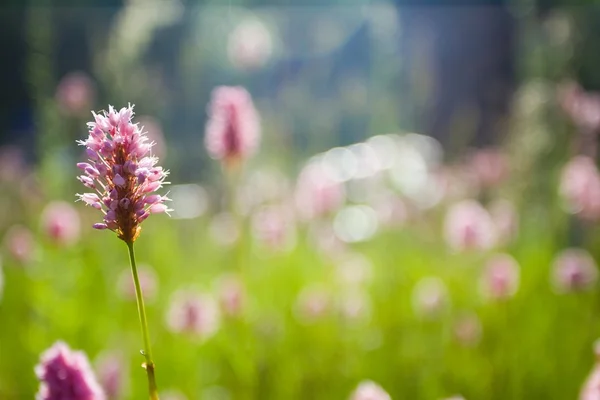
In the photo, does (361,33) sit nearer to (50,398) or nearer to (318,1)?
(318,1)

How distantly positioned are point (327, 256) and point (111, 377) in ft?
5.32

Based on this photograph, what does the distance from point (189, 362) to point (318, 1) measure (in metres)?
4.92

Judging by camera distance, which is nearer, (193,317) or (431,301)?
(193,317)

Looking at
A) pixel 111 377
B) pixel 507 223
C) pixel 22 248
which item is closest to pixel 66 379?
pixel 111 377

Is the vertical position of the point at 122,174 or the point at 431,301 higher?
the point at 122,174

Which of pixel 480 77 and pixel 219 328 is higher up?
pixel 480 77

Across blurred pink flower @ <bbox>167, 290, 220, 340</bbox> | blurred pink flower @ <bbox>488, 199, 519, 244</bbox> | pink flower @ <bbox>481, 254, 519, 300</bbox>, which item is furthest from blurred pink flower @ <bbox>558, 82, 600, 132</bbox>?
blurred pink flower @ <bbox>167, 290, 220, 340</bbox>

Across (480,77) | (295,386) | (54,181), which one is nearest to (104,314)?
(54,181)

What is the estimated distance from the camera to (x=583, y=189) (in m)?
2.92

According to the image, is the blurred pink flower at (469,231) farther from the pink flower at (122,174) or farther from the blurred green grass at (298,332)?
the pink flower at (122,174)

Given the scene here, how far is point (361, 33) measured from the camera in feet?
23.4

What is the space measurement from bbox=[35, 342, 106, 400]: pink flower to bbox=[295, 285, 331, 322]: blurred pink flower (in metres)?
1.79

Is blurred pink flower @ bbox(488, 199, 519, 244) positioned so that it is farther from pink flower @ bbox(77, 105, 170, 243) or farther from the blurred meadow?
pink flower @ bbox(77, 105, 170, 243)

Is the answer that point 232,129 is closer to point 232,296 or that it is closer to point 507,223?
point 232,296
